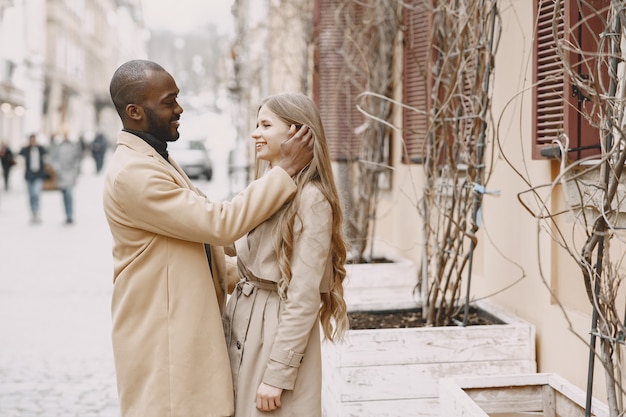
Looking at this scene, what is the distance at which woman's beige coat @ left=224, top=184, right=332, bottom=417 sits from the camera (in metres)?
2.62

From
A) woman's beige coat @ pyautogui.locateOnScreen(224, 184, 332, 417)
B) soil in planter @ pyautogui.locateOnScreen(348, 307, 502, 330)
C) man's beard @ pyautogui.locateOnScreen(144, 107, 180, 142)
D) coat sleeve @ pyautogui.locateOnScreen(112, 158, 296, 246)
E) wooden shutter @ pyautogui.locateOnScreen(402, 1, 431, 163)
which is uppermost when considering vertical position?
wooden shutter @ pyautogui.locateOnScreen(402, 1, 431, 163)

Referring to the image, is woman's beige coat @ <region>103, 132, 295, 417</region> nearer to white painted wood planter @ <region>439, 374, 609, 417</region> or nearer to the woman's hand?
the woman's hand

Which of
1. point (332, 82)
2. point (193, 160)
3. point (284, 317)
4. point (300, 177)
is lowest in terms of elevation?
point (284, 317)

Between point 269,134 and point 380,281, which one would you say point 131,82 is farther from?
point 380,281

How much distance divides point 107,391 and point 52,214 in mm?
14571

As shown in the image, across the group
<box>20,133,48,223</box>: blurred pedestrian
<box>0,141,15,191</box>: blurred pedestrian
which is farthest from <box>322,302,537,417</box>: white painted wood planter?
<box>0,141,15,191</box>: blurred pedestrian

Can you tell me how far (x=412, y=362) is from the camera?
4.05 m

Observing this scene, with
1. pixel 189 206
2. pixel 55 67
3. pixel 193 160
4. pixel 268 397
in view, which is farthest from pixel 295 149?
pixel 55 67

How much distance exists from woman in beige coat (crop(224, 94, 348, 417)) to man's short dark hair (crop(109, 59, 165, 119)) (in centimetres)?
40

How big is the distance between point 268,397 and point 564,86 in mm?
1933

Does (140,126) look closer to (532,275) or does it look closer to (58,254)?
(532,275)

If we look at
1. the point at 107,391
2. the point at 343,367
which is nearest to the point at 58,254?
the point at 107,391

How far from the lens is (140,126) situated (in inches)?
109

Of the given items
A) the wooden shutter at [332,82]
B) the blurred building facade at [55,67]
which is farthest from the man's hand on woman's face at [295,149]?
the blurred building facade at [55,67]
